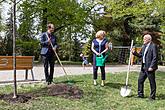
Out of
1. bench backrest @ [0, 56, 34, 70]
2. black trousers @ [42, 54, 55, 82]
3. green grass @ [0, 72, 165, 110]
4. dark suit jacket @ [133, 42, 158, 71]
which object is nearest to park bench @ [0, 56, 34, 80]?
bench backrest @ [0, 56, 34, 70]

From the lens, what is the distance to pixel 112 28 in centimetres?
3766

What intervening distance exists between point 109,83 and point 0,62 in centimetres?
366

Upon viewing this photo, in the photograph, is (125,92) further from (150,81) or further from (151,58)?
(151,58)

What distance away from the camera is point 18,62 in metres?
12.6

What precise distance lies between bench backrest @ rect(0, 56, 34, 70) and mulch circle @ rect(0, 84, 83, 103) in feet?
8.35

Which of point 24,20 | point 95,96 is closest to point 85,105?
point 95,96

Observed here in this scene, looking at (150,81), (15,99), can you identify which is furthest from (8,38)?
(15,99)

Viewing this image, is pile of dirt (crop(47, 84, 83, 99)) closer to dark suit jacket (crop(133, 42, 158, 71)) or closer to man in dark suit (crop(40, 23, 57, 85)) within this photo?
man in dark suit (crop(40, 23, 57, 85))

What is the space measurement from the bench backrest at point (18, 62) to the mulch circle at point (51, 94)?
255cm

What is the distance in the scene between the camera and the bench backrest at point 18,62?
12.4m

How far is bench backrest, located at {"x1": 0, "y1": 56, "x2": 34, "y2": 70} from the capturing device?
12352 mm

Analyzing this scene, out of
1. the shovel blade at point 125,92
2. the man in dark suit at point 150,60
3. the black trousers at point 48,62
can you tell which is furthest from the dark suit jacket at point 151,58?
the black trousers at point 48,62

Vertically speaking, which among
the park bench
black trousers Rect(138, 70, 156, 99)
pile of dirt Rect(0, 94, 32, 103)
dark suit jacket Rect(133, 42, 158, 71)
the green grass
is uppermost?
dark suit jacket Rect(133, 42, 158, 71)

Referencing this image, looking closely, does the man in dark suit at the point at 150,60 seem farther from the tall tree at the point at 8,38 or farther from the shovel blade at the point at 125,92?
the tall tree at the point at 8,38
